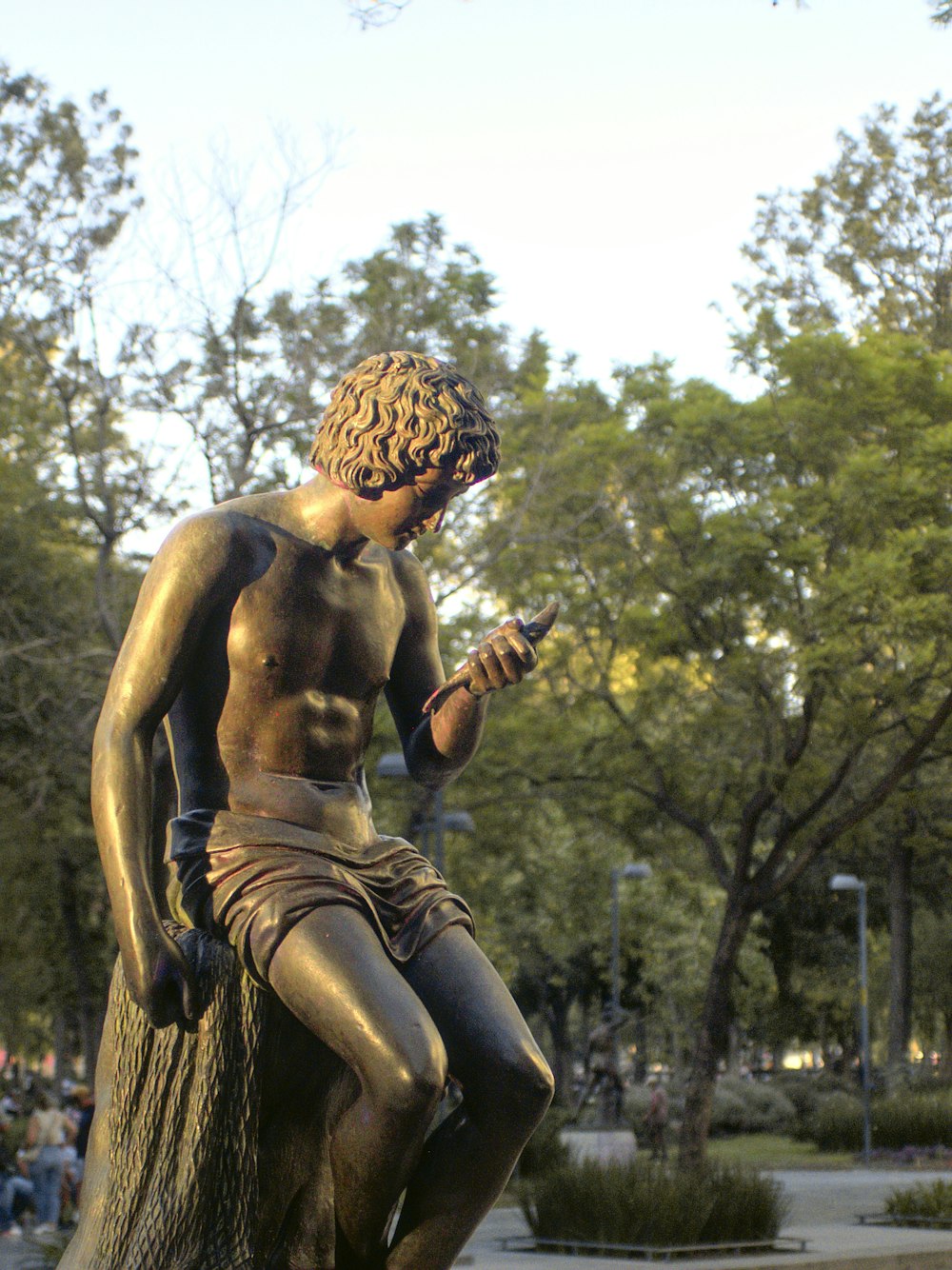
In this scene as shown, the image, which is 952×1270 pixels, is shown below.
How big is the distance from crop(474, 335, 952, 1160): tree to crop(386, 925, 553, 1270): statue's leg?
1407cm

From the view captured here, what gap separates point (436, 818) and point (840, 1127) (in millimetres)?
15587

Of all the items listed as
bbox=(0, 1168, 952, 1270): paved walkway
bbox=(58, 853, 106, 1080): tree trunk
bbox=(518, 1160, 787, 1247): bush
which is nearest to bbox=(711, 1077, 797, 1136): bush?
bbox=(58, 853, 106, 1080): tree trunk

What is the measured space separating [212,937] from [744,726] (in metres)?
16.4

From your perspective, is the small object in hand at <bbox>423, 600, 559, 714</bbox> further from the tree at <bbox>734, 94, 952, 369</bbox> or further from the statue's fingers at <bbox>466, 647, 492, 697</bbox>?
the tree at <bbox>734, 94, 952, 369</bbox>

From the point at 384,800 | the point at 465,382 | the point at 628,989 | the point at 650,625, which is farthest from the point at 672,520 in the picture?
the point at 628,989

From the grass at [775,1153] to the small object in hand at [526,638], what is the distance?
22466 mm

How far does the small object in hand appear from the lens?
126 inches

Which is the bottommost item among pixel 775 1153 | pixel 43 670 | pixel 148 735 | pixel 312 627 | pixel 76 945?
pixel 775 1153

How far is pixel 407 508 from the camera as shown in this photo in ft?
10.9

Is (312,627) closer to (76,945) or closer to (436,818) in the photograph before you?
A: (436,818)

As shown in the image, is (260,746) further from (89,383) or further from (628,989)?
(628,989)

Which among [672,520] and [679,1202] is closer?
[679,1202]

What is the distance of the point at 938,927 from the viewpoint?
42.1 meters

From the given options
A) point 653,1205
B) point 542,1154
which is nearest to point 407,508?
point 653,1205
